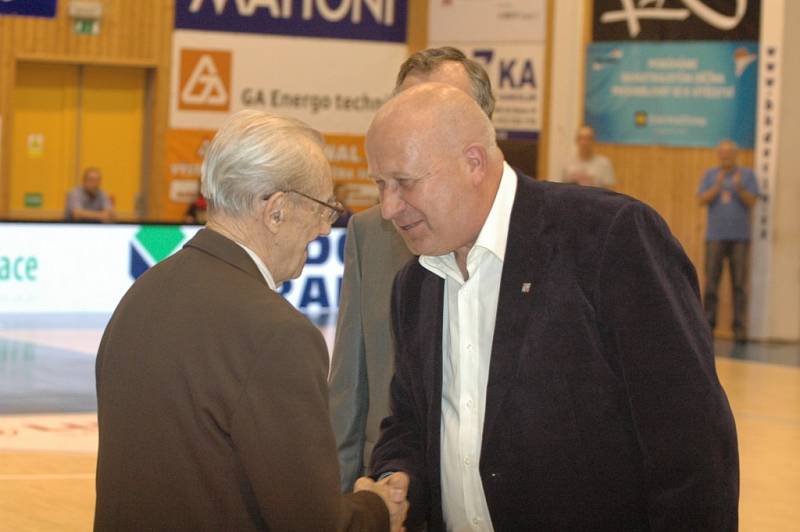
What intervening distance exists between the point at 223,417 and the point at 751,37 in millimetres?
15095

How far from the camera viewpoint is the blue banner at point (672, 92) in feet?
55.4

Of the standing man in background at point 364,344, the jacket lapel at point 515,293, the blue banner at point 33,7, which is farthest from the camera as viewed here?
the blue banner at point 33,7

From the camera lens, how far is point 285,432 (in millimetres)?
2648

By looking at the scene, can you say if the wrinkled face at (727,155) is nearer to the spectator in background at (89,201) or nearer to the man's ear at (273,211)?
the spectator in background at (89,201)

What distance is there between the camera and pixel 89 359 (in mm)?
12516

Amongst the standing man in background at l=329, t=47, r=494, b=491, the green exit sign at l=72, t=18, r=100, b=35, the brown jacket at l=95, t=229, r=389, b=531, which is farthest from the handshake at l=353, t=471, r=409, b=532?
the green exit sign at l=72, t=18, r=100, b=35

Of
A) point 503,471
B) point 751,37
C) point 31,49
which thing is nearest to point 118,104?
point 31,49

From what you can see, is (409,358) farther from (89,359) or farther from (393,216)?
(89,359)

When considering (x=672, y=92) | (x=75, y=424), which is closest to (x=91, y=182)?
(x=672, y=92)

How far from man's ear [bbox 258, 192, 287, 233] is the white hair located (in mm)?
15

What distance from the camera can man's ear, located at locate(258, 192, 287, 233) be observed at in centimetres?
289

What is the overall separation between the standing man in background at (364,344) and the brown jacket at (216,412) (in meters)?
1.38

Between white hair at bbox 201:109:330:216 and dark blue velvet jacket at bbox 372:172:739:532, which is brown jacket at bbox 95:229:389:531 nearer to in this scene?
white hair at bbox 201:109:330:216

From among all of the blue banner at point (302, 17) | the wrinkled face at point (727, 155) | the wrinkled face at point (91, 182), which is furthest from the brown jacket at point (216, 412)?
the blue banner at point (302, 17)
